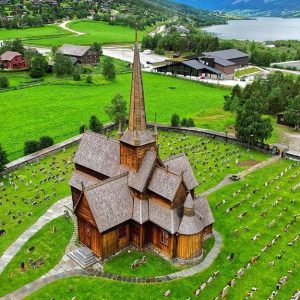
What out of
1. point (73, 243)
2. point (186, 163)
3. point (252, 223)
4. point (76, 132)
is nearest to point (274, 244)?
point (252, 223)

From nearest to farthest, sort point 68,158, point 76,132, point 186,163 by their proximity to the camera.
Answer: point 186,163 → point 68,158 → point 76,132

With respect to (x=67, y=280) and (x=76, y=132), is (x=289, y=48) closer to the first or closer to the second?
(x=76, y=132)

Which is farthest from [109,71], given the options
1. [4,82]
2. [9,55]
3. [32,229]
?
[32,229]

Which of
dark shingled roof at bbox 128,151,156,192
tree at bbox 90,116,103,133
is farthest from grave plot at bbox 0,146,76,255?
dark shingled roof at bbox 128,151,156,192

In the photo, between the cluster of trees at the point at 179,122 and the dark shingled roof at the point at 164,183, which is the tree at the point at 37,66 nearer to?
the cluster of trees at the point at 179,122

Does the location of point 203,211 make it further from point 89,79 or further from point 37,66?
point 37,66

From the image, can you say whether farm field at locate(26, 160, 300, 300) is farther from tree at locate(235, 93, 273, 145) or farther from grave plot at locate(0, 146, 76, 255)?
grave plot at locate(0, 146, 76, 255)

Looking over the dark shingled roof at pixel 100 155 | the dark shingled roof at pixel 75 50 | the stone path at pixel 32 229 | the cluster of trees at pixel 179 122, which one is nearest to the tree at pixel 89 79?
the dark shingled roof at pixel 75 50
